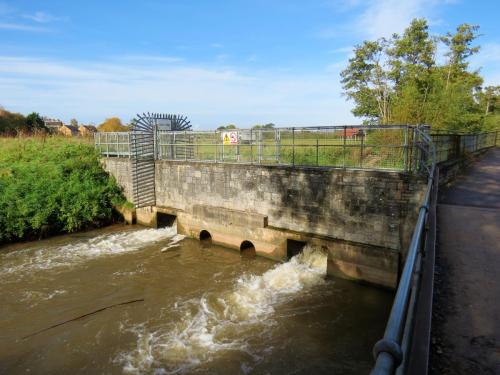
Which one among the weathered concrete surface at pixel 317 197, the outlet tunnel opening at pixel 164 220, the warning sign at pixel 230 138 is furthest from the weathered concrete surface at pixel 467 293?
the outlet tunnel opening at pixel 164 220

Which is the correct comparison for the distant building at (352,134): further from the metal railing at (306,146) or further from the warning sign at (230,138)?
the warning sign at (230,138)

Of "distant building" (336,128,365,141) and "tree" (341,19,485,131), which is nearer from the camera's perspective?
"distant building" (336,128,365,141)

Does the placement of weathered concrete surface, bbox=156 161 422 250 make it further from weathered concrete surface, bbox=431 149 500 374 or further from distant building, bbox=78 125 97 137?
distant building, bbox=78 125 97 137

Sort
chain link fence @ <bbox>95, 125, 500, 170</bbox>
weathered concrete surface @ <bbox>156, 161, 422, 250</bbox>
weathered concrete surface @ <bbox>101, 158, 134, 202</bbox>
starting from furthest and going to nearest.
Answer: weathered concrete surface @ <bbox>101, 158, 134, 202</bbox>
chain link fence @ <bbox>95, 125, 500, 170</bbox>
weathered concrete surface @ <bbox>156, 161, 422, 250</bbox>

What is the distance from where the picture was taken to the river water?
20.6 ft

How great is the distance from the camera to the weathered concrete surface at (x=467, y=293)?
8.56ft

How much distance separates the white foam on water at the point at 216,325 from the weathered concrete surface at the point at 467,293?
3.93m

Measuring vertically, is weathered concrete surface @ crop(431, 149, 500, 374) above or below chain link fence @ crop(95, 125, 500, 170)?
below

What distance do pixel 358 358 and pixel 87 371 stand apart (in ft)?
16.3

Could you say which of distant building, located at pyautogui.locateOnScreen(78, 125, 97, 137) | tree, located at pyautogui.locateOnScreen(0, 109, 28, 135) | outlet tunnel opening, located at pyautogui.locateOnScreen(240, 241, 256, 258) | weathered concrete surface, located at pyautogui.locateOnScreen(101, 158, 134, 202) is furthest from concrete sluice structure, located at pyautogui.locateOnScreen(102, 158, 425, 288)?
tree, located at pyautogui.locateOnScreen(0, 109, 28, 135)

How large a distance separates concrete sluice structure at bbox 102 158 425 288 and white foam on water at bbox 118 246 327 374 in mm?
1230

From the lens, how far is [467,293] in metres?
3.60

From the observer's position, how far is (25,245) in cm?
1291

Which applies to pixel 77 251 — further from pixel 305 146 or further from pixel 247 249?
pixel 305 146
